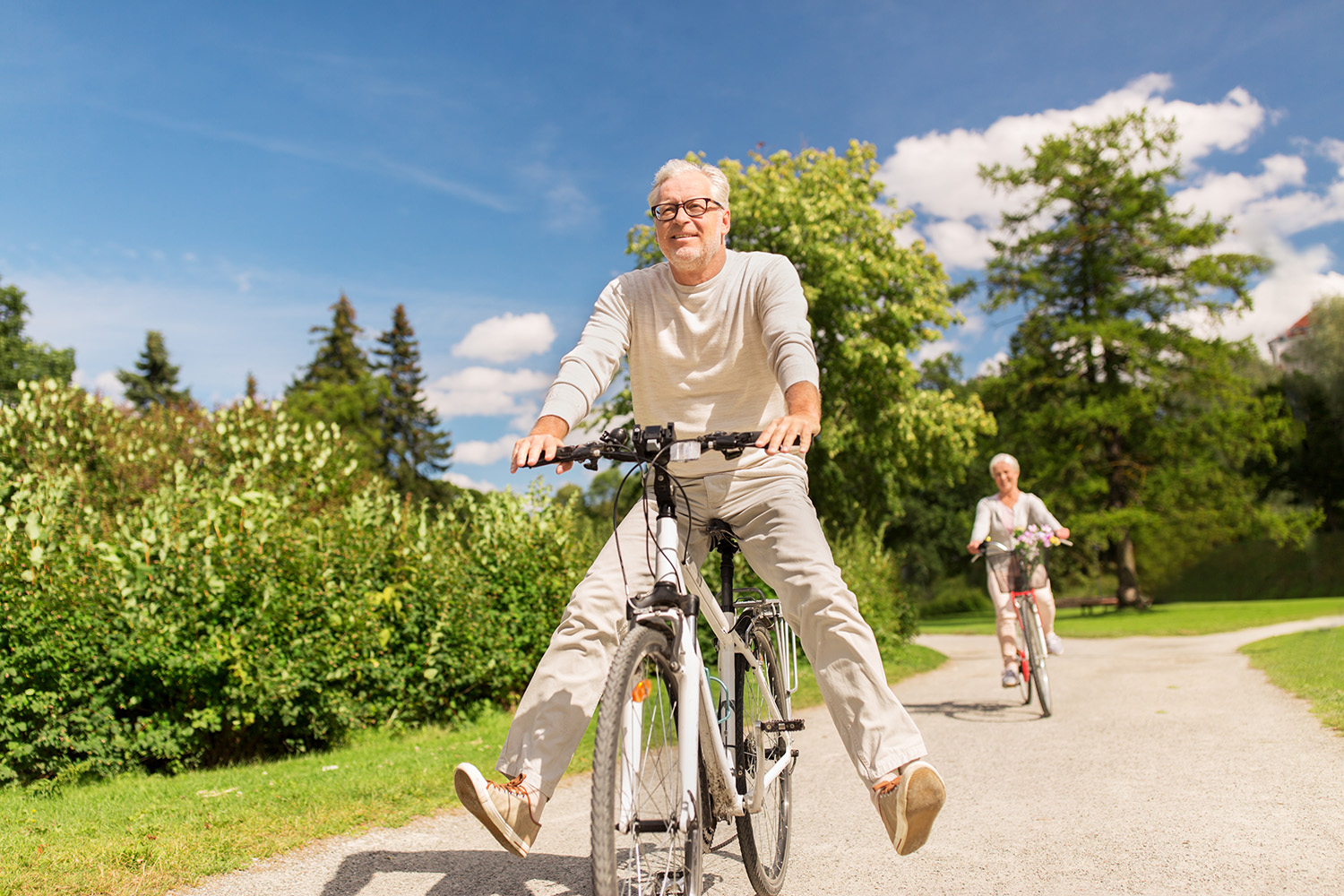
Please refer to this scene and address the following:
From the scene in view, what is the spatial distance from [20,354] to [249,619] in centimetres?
4187

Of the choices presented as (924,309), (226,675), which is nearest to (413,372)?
(924,309)

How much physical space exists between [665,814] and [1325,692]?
24.6ft

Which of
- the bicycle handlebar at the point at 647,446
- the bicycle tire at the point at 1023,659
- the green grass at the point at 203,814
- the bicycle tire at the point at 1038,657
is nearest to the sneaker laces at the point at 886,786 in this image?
the bicycle handlebar at the point at 647,446

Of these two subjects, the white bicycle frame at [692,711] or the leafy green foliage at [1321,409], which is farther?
the leafy green foliage at [1321,409]

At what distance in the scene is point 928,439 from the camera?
21641mm

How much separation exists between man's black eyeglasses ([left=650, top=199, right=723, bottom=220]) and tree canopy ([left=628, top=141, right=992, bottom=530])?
652 inches

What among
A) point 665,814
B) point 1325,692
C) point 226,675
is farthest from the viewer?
point 1325,692

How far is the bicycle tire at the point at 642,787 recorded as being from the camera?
7.54ft

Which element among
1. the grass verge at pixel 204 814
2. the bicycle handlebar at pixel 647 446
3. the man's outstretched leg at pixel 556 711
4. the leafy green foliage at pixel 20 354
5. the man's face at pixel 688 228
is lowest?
the grass verge at pixel 204 814

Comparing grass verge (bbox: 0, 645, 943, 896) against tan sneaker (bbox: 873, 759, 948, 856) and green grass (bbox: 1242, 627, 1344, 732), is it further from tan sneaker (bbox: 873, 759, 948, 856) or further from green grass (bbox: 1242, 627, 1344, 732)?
green grass (bbox: 1242, 627, 1344, 732)

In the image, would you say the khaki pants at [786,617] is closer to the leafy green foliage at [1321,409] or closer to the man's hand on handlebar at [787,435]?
the man's hand on handlebar at [787,435]

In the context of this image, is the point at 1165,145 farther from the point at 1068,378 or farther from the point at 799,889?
the point at 799,889

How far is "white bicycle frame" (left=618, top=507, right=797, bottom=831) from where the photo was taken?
2.51m

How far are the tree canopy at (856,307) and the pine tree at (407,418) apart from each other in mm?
37760
